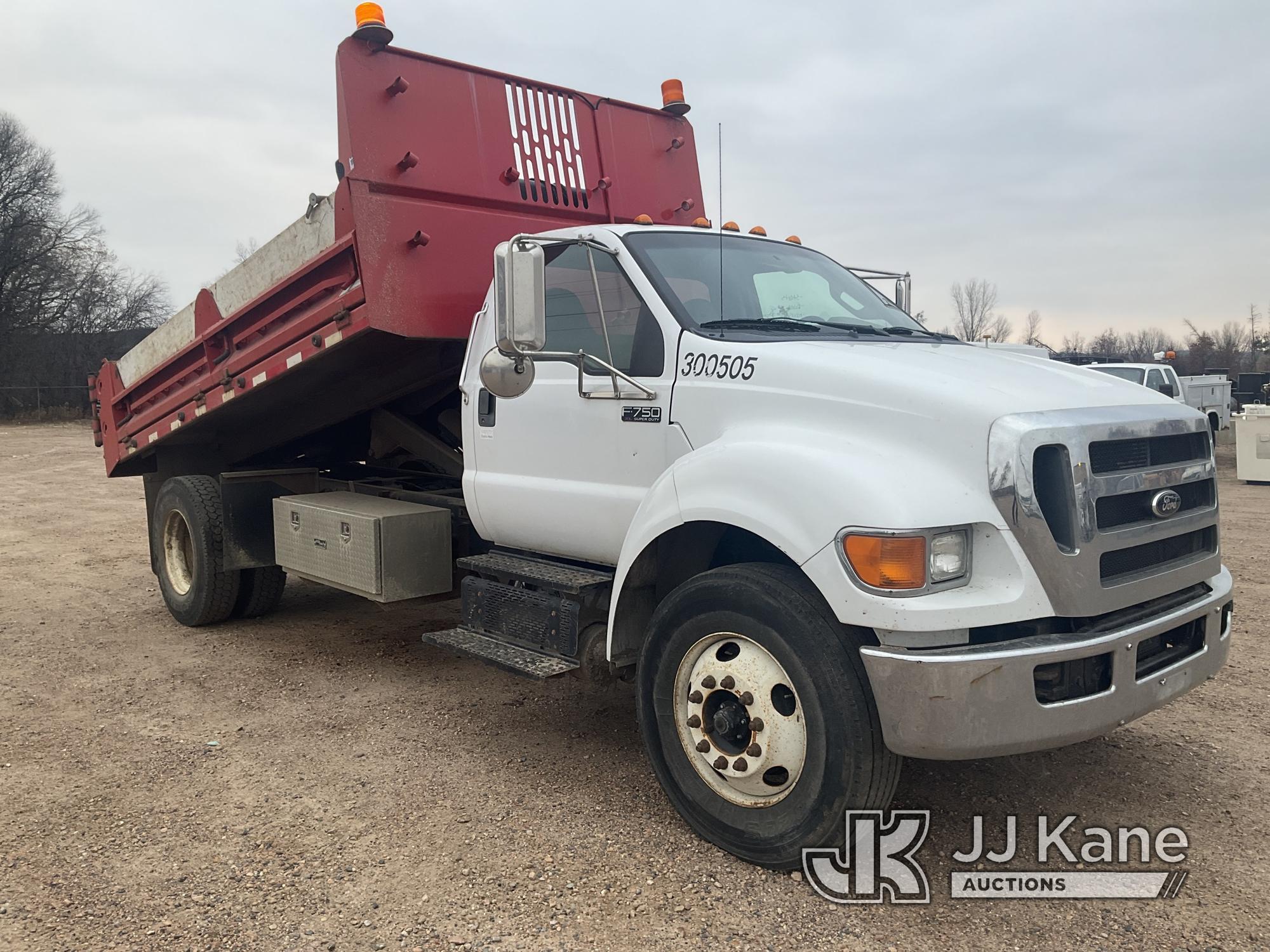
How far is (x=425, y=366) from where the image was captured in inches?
219

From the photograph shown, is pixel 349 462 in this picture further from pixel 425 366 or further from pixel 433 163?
pixel 433 163

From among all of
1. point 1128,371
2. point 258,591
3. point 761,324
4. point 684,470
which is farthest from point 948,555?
point 1128,371

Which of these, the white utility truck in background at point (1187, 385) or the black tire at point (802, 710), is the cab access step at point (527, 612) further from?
the white utility truck in background at point (1187, 385)

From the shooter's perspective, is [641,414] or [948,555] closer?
[948,555]

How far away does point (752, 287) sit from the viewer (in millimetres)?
4246

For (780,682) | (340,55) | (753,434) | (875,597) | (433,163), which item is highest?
(340,55)

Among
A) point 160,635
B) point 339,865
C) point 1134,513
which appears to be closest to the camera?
point 1134,513

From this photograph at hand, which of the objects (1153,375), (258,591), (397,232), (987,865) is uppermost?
(397,232)

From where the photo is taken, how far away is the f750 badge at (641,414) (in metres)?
3.79

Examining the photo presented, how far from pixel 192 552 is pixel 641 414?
406 cm

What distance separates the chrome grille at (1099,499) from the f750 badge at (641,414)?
132 centimetres

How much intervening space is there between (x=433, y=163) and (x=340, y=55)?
2.10ft

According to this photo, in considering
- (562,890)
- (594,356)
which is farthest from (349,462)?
(562,890)

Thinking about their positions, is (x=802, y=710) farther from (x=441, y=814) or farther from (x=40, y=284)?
(x=40, y=284)
